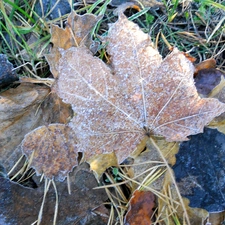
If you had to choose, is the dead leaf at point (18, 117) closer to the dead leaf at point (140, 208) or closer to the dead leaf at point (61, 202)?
the dead leaf at point (61, 202)

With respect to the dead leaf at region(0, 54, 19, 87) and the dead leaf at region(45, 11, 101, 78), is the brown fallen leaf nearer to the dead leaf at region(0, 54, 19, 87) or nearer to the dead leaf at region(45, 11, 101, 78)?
the dead leaf at region(45, 11, 101, 78)

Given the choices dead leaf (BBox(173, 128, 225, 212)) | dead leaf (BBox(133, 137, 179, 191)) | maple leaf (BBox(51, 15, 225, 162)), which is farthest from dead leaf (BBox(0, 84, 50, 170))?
dead leaf (BBox(173, 128, 225, 212))

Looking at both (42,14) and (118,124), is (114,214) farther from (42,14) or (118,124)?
(42,14)

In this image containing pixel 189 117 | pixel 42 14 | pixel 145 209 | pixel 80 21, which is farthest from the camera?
pixel 42 14

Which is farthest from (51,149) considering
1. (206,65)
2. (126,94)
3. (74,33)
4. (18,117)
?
(206,65)

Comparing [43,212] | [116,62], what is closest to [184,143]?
[116,62]

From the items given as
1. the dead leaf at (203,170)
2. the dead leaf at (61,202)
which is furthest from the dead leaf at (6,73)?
the dead leaf at (203,170)

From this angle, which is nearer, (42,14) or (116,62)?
(116,62)

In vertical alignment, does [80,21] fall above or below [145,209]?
above
